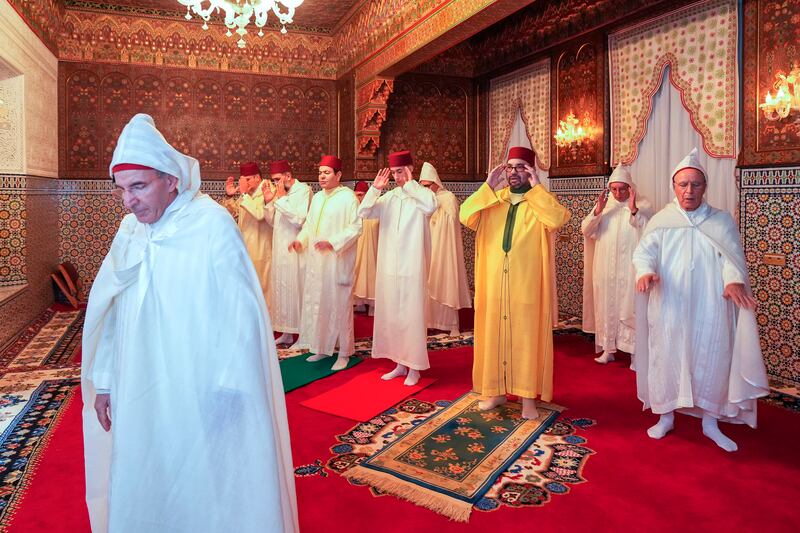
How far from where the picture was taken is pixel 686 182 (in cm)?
359

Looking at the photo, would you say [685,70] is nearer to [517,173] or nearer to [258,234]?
[517,173]

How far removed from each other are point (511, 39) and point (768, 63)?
3.78 meters

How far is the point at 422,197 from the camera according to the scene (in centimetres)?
466

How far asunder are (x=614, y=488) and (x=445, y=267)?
A: 12.7ft

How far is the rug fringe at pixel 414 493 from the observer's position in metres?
2.73

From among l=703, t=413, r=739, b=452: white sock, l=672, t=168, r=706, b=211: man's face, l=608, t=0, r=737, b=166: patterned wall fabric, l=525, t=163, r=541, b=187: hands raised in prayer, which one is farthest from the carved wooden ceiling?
l=703, t=413, r=739, b=452: white sock

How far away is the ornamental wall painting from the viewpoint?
14.8 ft

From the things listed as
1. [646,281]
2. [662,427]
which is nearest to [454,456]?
[662,427]

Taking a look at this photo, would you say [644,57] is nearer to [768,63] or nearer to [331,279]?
[768,63]

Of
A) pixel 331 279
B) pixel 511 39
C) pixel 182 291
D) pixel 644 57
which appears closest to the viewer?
pixel 182 291

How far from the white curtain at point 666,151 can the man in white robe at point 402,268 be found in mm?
2558

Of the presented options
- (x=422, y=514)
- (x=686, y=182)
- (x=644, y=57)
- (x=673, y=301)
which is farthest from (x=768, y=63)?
(x=422, y=514)

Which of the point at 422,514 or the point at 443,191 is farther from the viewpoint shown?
→ the point at 443,191

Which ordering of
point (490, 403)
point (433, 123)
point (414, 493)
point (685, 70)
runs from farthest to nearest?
point (433, 123), point (685, 70), point (490, 403), point (414, 493)
